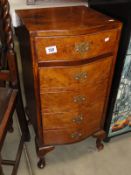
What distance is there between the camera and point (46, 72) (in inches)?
39.9

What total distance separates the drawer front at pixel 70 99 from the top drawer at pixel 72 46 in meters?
0.21

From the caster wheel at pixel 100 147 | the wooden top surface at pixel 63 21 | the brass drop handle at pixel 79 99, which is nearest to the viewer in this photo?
the wooden top surface at pixel 63 21

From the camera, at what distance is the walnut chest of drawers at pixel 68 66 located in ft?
3.06

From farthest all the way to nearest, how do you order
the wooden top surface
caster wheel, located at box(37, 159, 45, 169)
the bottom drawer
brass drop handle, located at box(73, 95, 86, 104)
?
caster wheel, located at box(37, 159, 45, 169) < the bottom drawer < brass drop handle, located at box(73, 95, 86, 104) < the wooden top surface

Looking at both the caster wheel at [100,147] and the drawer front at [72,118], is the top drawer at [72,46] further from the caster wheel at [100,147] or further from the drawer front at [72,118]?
the caster wheel at [100,147]

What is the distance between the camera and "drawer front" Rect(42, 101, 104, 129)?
47.6 inches

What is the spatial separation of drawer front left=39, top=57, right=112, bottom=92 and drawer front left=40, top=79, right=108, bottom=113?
43 millimetres

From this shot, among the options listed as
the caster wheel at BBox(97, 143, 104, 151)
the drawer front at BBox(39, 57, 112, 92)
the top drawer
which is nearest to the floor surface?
the caster wheel at BBox(97, 143, 104, 151)

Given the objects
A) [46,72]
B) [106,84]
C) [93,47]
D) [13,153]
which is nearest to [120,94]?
[106,84]

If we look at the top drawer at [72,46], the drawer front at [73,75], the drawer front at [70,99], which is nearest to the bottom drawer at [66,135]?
the drawer front at [70,99]

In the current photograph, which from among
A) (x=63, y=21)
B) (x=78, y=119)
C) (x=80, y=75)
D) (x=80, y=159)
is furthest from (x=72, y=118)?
(x=63, y=21)

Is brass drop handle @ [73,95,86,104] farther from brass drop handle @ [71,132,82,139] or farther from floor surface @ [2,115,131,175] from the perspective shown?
floor surface @ [2,115,131,175]

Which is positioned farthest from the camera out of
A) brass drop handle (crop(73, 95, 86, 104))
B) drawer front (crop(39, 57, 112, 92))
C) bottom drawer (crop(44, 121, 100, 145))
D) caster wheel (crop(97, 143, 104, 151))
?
caster wheel (crop(97, 143, 104, 151))

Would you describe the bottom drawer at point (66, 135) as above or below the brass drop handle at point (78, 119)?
below
